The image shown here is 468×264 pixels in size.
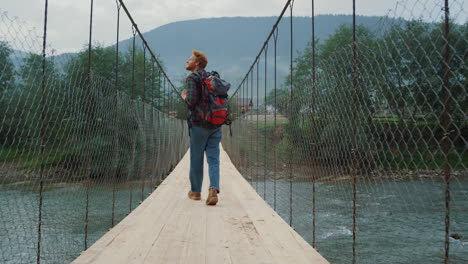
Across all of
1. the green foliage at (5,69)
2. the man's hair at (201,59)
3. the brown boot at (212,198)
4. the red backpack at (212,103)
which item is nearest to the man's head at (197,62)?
the man's hair at (201,59)

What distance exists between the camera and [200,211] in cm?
280

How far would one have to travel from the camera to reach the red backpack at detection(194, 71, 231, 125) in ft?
9.93

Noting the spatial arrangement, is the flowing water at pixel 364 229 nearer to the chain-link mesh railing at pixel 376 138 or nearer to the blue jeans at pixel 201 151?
the chain-link mesh railing at pixel 376 138

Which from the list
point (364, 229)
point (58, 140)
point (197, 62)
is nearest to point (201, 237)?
point (58, 140)

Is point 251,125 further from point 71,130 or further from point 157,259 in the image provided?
point 157,259

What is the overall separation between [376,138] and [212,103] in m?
1.18

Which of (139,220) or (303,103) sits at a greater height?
(303,103)

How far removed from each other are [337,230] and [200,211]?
5.73 meters

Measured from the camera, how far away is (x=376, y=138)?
2691mm

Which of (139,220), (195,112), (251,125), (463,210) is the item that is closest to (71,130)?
(139,220)

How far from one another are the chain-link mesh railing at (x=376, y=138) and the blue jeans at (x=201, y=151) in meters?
0.58

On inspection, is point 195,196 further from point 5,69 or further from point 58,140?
point 5,69

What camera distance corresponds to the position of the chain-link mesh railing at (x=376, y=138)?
1.25 metres

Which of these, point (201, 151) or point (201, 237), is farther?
point (201, 151)
